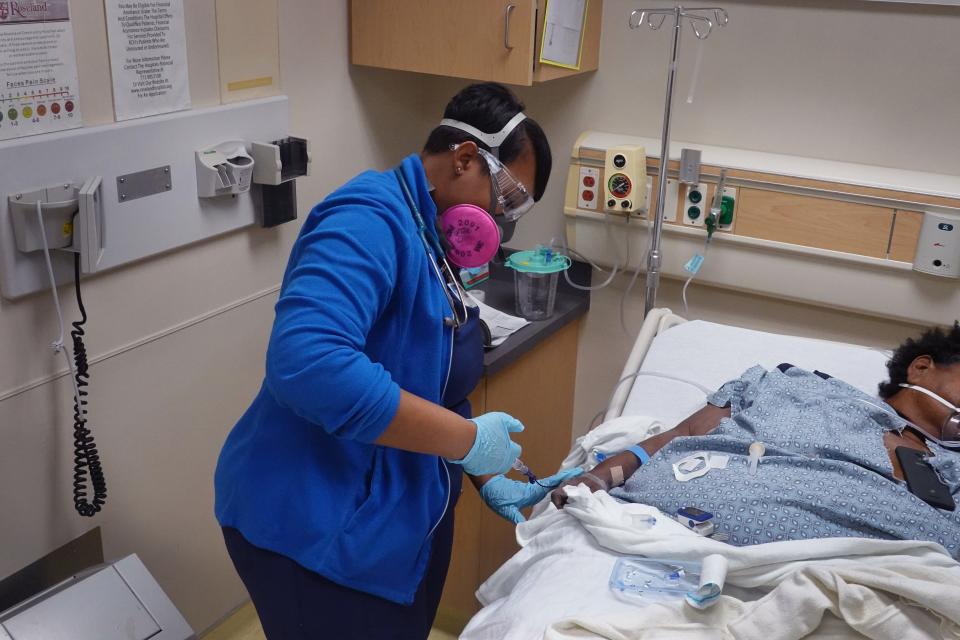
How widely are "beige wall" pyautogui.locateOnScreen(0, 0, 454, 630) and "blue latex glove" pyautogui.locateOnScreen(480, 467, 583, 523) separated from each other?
0.80 m

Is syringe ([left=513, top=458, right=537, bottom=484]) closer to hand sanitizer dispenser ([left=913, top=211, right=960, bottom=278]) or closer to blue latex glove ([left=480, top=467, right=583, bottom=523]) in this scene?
blue latex glove ([left=480, top=467, right=583, bottom=523])

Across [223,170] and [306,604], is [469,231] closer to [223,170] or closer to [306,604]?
[306,604]

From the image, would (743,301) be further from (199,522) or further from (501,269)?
(199,522)

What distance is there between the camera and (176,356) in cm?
206

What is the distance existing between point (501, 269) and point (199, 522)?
1085 millimetres

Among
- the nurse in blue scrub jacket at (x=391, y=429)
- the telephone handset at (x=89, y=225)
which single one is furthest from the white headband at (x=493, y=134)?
the telephone handset at (x=89, y=225)

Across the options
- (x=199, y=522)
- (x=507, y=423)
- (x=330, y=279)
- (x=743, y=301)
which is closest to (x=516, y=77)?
(x=743, y=301)

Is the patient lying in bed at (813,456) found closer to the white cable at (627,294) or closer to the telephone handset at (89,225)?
the white cable at (627,294)

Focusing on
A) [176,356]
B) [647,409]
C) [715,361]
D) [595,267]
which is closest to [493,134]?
[647,409]

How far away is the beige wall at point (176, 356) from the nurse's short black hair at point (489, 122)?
0.73 metres

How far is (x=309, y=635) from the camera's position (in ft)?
5.00

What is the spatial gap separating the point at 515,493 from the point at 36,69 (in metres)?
1.14

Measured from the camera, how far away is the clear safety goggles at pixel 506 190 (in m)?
1.46

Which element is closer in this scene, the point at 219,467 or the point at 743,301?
the point at 219,467
